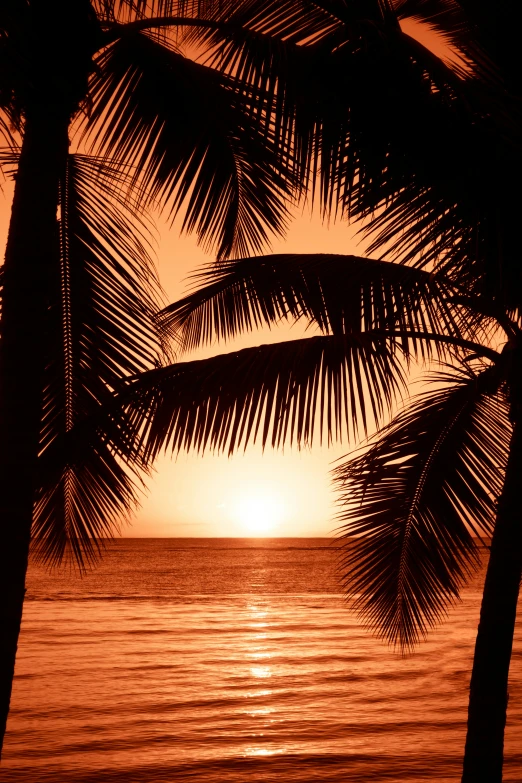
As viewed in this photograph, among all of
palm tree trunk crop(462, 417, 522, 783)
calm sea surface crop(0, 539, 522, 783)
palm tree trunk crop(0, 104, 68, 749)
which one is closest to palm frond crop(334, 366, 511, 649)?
palm tree trunk crop(462, 417, 522, 783)

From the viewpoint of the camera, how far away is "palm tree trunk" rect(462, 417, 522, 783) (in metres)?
4.78

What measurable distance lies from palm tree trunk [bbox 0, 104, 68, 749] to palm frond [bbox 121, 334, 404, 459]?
0.60 metres

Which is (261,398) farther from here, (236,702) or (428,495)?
(236,702)

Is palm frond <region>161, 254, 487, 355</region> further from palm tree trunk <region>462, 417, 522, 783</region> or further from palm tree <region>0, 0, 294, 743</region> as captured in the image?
palm tree trunk <region>462, 417, 522, 783</region>

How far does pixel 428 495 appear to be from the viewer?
17.8ft

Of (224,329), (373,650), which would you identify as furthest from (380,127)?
(373,650)

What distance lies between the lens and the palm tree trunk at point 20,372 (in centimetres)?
350

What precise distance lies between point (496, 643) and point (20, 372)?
3.21 m

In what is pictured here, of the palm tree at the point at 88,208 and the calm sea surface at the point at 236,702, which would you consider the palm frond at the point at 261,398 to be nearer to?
the palm tree at the point at 88,208

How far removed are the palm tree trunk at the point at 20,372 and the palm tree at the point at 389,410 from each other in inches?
25.1

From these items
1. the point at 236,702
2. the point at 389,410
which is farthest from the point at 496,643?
the point at 236,702

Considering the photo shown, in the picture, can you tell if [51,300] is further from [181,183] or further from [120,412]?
[181,183]

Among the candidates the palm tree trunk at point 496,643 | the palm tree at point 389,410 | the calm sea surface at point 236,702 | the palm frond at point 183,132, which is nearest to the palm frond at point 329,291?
the palm tree at point 389,410

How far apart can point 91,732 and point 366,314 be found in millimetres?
8848
